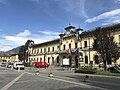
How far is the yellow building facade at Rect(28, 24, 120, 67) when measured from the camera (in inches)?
2517

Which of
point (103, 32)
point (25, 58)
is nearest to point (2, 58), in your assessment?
point (25, 58)

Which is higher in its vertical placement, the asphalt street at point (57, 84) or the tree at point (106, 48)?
the tree at point (106, 48)

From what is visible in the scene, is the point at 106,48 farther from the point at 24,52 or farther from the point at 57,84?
the point at 24,52

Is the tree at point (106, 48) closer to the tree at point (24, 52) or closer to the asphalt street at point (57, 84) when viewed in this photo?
the asphalt street at point (57, 84)

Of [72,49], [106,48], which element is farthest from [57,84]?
[72,49]

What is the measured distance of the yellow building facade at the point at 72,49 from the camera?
63.9 meters

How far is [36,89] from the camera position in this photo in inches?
655

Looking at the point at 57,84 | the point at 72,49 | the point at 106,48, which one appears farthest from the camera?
the point at 72,49

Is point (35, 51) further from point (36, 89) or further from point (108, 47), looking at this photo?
point (36, 89)

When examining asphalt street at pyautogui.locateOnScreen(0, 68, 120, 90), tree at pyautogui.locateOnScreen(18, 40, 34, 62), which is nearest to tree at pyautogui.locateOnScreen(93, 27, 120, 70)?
asphalt street at pyautogui.locateOnScreen(0, 68, 120, 90)

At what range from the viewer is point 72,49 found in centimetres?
7250

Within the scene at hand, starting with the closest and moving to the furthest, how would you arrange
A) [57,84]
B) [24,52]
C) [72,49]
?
[57,84], [72,49], [24,52]

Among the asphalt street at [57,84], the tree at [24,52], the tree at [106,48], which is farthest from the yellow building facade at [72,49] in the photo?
the asphalt street at [57,84]

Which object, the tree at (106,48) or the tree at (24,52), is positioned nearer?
the tree at (106,48)
